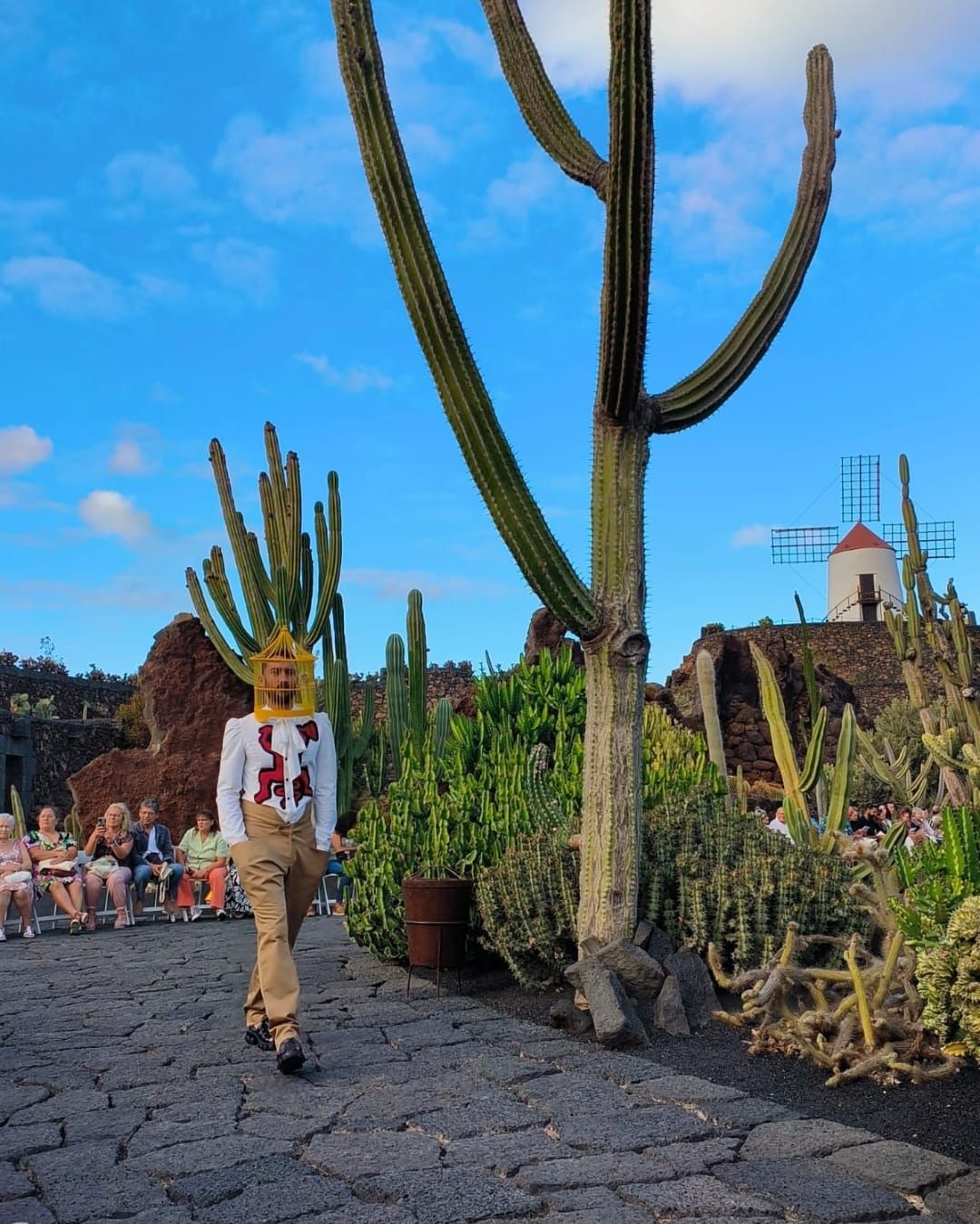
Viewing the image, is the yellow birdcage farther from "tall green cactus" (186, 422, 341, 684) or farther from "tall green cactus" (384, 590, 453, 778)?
"tall green cactus" (186, 422, 341, 684)

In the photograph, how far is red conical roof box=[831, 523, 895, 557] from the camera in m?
48.9

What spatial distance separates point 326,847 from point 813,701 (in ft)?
21.0

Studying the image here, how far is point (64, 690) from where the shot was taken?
98.3 ft

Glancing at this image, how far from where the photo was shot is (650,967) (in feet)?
19.7

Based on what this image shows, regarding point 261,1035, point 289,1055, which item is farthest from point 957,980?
point 261,1035

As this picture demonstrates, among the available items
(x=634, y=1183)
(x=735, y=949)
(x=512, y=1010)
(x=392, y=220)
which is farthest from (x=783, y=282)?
(x=634, y=1183)

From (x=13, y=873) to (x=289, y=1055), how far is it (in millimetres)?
7252

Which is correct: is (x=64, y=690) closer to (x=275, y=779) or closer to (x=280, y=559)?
(x=280, y=559)

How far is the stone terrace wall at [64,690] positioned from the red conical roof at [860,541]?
96.4ft

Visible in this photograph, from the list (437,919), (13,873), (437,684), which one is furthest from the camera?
(437,684)

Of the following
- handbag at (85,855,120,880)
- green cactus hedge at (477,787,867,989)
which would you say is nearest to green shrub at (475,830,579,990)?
green cactus hedge at (477,787,867,989)

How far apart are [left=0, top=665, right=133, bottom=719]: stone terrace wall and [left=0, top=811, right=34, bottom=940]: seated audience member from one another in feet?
54.9

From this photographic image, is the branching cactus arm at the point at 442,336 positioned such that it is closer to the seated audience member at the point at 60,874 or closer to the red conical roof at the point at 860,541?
the seated audience member at the point at 60,874

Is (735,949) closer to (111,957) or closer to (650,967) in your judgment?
(650,967)
